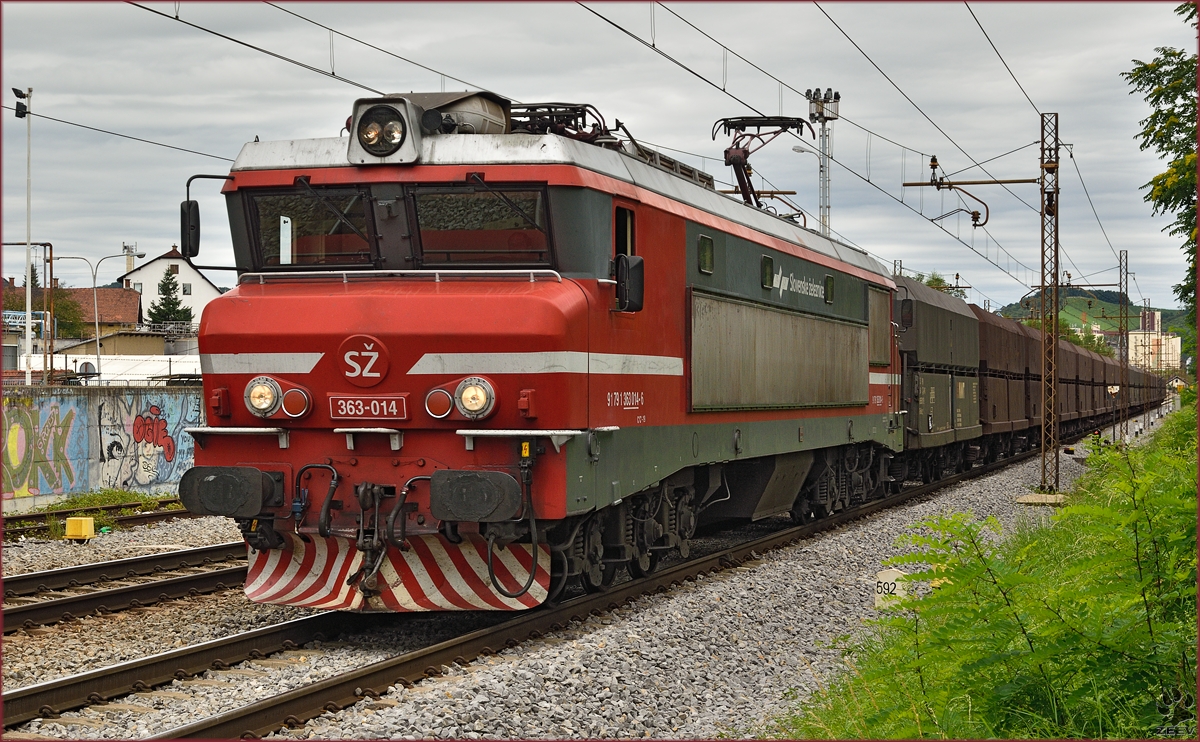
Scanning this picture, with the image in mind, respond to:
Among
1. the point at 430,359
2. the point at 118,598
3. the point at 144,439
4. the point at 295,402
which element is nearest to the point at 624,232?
the point at 430,359

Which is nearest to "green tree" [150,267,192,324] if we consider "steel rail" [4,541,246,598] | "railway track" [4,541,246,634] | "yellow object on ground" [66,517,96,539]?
"yellow object on ground" [66,517,96,539]

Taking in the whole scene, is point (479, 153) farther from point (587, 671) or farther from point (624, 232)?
point (587, 671)

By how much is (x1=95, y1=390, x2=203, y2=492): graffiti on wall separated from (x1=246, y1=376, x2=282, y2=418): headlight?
527 inches

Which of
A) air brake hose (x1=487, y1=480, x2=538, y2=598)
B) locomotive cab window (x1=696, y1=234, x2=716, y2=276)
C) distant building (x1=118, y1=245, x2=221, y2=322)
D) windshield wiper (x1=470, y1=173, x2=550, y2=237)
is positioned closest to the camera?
air brake hose (x1=487, y1=480, x2=538, y2=598)

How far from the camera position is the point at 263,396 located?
9.38m

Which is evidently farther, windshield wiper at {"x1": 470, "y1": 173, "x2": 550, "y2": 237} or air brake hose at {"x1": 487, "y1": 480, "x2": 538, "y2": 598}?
windshield wiper at {"x1": 470, "y1": 173, "x2": 550, "y2": 237}

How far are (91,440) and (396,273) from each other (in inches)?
587

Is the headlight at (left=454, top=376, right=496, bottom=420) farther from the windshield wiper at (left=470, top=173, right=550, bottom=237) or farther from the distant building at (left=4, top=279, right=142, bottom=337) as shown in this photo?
the distant building at (left=4, top=279, right=142, bottom=337)

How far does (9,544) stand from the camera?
15.3 metres

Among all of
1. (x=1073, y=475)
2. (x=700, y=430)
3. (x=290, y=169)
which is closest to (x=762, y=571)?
(x=700, y=430)

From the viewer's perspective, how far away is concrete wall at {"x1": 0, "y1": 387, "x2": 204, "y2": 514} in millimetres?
20531

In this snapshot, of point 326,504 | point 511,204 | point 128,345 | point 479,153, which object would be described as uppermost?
point 128,345

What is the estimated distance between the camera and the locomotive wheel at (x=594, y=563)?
10.3 meters

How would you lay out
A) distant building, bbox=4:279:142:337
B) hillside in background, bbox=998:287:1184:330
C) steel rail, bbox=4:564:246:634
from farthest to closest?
1. distant building, bbox=4:279:142:337
2. hillside in background, bbox=998:287:1184:330
3. steel rail, bbox=4:564:246:634
